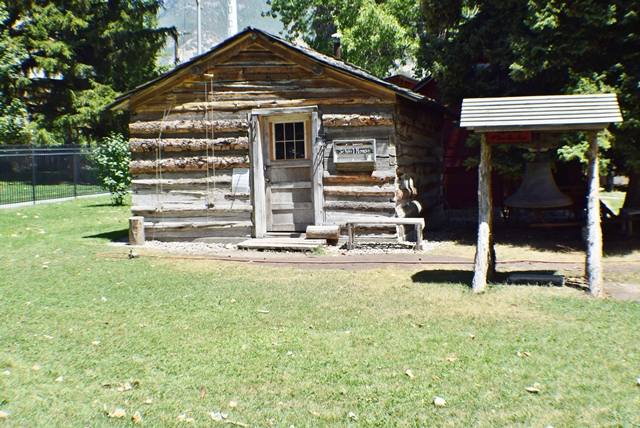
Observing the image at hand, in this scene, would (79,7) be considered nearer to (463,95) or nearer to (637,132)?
(463,95)

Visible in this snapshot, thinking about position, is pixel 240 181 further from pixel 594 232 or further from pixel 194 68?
pixel 594 232

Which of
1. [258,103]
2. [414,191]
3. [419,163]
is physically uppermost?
[258,103]

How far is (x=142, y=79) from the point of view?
3312 centimetres

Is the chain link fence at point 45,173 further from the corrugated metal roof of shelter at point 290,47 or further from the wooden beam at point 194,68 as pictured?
the wooden beam at point 194,68

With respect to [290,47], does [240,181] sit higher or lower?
lower

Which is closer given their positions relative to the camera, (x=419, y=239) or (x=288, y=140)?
(x=419, y=239)

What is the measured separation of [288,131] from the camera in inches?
486

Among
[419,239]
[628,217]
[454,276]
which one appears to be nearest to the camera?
[454,276]

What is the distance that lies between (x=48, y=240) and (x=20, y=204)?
972 centimetres

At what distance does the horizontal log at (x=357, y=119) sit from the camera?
11461 millimetres

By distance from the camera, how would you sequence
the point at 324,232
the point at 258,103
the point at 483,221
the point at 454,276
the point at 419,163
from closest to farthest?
the point at 483,221, the point at 454,276, the point at 324,232, the point at 258,103, the point at 419,163

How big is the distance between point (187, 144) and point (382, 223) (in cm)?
438

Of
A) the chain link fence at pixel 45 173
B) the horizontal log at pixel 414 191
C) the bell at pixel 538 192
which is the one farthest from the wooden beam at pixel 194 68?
the chain link fence at pixel 45 173

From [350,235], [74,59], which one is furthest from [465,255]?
[74,59]
